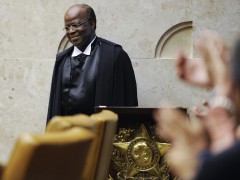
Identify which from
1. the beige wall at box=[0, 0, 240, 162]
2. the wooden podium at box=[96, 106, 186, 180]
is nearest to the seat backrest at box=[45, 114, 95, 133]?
the wooden podium at box=[96, 106, 186, 180]

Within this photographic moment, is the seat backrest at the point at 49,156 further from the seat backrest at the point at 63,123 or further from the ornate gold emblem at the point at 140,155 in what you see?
the ornate gold emblem at the point at 140,155

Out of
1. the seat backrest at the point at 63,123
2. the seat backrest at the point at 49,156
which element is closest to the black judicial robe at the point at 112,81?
the seat backrest at the point at 63,123

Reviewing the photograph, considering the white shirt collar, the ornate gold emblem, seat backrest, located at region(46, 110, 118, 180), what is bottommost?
the ornate gold emblem

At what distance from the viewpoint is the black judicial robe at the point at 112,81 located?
221 inches

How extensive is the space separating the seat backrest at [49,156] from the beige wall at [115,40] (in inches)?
147

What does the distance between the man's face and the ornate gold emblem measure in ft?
3.55

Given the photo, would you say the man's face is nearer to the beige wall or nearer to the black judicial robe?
the black judicial robe

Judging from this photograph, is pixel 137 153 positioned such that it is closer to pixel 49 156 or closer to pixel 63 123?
pixel 63 123

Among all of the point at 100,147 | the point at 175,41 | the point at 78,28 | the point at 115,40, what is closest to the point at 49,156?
the point at 100,147

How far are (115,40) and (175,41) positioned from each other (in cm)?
54

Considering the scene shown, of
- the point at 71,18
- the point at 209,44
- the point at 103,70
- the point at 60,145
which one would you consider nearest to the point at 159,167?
the point at 103,70

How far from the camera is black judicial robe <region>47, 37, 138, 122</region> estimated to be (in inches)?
221

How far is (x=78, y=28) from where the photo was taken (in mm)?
5766

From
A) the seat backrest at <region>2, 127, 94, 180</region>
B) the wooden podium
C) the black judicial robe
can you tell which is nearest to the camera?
the seat backrest at <region>2, 127, 94, 180</region>
